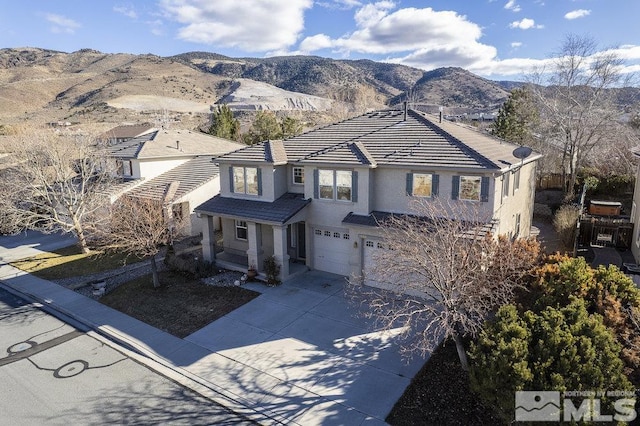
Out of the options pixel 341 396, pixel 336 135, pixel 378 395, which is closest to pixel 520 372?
pixel 378 395

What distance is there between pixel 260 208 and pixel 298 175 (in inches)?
101

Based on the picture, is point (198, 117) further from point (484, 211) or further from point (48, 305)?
point (484, 211)

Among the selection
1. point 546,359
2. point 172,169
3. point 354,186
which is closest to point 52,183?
point 172,169

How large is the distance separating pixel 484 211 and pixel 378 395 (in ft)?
26.8

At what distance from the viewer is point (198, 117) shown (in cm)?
8731

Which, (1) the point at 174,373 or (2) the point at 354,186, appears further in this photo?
(2) the point at 354,186

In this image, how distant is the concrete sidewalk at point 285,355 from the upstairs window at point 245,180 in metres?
5.49

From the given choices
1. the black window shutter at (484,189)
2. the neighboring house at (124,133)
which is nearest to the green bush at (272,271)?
the black window shutter at (484,189)

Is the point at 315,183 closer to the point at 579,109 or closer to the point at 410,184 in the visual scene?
the point at 410,184

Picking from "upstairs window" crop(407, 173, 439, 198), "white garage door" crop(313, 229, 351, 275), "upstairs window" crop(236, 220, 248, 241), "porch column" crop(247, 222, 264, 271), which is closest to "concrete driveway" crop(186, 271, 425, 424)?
"white garage door" crop(313, 229, 351, 275)

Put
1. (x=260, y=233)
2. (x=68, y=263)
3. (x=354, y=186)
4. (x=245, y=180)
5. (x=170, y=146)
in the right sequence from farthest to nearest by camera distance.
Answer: (x=170, y=146), (x=68, y=263), (x=245, y=180), (x=260, y=233), (x=354, y=186)

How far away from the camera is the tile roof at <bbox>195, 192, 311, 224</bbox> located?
1772 centimetres

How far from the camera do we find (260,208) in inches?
737

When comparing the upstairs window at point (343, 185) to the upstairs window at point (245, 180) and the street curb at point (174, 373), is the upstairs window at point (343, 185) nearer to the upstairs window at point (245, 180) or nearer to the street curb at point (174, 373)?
the upstairs window at point (245, 180)
